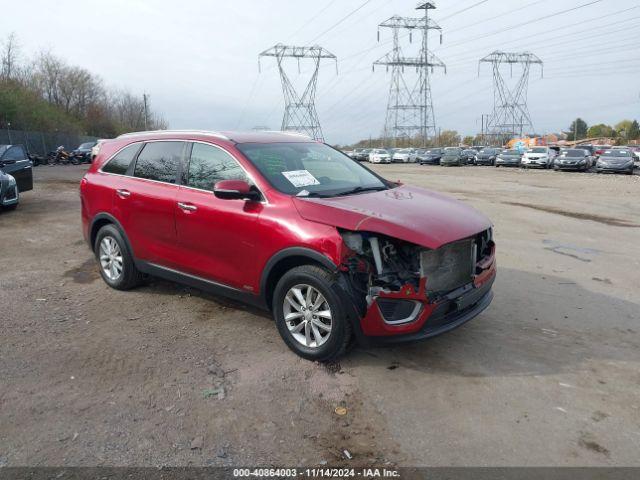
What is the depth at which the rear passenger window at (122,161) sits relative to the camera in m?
5.56

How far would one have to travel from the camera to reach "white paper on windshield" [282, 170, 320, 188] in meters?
4.40

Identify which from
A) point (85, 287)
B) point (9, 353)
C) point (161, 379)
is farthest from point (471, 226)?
point (85, 287)

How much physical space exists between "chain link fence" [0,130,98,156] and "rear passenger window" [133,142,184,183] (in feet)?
125

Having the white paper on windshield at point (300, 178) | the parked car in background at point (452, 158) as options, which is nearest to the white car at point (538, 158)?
the parked car in background at point (452, 158)

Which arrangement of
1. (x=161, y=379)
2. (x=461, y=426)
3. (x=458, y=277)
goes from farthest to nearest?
(x=458, y=277) < (x=161, y=379) < (x=461, y=426)

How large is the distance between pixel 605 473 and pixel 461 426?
782mm

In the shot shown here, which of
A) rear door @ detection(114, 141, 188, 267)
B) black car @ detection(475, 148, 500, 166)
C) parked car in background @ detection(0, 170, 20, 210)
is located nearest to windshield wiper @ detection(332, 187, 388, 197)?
rear door @ detection(114, 141, 188, 267)

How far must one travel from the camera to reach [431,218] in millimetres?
3910

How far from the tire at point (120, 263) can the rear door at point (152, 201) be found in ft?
0.59

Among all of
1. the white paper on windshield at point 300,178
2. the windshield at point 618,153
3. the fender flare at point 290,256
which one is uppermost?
the windshield at point 618,153

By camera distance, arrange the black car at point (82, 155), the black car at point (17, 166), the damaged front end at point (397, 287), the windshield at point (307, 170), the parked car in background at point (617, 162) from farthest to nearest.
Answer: the black car at point (82, 155), the parked car in background at point (617, 162), the black car at point (17, 166), the windshield at point (307, 170), the damaged front end at point (397, 287)

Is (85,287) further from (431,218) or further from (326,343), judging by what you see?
(431,218)

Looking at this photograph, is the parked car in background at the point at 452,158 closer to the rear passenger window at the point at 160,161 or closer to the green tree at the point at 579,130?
the rear passenger window at the point at 160,161

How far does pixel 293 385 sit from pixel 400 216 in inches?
58.0
